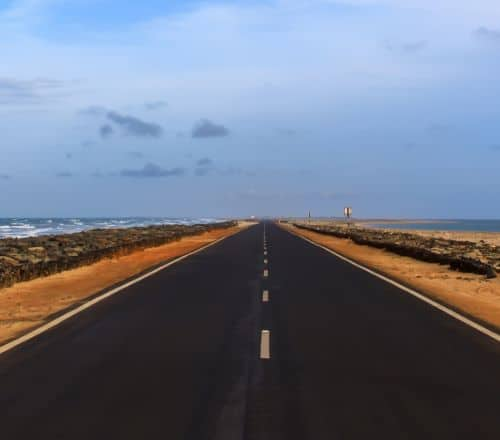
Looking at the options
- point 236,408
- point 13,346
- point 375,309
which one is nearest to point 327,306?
point 375,309

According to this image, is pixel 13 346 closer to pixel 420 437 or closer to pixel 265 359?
pixel 265 359

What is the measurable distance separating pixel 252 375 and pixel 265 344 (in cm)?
212

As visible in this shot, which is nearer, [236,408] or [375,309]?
[236,408]

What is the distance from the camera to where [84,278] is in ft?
76.4

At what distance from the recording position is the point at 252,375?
838cm

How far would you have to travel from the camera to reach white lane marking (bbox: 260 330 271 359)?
9.63 metres

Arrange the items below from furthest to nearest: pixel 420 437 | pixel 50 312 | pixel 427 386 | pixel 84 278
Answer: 1. pixel 84 278
2. pixel 50 312
3. pixel 427 386
4. pixel 420 437

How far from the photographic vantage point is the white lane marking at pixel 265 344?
963 cm

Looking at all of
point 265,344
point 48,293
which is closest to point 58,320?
point 265,344

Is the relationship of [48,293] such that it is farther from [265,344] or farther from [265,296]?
[265,344]

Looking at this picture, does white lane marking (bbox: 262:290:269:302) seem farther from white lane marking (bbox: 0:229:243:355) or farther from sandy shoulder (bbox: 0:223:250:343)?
sandy shoulder (bbox: 0:223:250:343)

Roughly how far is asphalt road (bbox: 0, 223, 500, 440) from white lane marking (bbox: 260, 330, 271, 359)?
0.10 metres

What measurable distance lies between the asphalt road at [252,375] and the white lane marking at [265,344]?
10cm

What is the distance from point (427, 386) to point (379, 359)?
161cm
